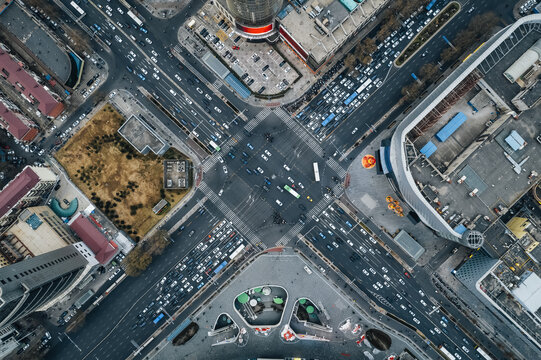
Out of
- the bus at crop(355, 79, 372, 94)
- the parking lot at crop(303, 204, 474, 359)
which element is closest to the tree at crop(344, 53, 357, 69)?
the bus at crop(355, 79, 372, 94)

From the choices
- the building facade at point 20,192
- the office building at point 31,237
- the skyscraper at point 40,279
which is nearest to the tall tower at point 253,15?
the building facade at point 20,192

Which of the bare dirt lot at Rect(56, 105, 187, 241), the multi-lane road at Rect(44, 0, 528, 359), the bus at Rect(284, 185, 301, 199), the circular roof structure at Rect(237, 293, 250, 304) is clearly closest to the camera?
the circular roof structure at Rect(237, 293, 250, 304)

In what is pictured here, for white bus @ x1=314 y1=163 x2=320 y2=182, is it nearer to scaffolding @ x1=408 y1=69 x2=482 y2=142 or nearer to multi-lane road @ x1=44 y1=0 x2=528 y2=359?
multi-lane road @ x1=44 y1=0 x2=528 y2=359

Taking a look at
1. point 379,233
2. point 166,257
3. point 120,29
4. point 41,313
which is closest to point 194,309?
point 166,257

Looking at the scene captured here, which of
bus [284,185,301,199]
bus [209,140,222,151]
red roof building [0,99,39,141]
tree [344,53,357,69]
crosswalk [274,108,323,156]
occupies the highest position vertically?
tree [344,53,357,69]

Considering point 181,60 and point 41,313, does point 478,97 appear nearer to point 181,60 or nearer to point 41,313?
point 181,60

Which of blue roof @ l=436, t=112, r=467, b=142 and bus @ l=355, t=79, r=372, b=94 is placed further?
bus @ l=355, t=79, r=372, b=94

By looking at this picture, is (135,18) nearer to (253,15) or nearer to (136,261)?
(253,15)
